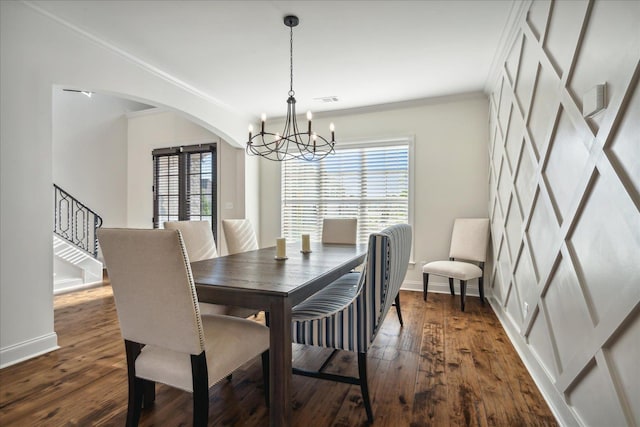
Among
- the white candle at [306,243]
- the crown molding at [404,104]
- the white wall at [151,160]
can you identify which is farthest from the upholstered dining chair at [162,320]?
the crown molding at [404,104]

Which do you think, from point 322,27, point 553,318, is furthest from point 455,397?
point 322,27

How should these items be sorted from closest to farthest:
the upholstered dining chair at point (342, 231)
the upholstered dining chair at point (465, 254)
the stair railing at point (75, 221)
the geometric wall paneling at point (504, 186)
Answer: the geometric wall paneling at point (504, 186)
the upholstered dining chair at point (465, 254)
the upholstered dining chair at point (342, 231)
the stair railing at point (75, 221)

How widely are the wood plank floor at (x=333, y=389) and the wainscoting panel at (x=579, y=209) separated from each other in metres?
0.26

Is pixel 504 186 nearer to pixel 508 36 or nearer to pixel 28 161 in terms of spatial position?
pixel 508 36

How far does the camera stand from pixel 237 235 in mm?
3109

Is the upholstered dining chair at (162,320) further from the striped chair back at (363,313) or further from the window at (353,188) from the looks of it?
the window at (353,188)

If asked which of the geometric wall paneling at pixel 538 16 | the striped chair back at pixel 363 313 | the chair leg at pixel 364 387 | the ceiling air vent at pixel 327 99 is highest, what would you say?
the ceiling air vent at pixel 327 99

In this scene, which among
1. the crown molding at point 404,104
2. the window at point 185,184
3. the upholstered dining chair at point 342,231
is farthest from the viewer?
the window at point 185,184

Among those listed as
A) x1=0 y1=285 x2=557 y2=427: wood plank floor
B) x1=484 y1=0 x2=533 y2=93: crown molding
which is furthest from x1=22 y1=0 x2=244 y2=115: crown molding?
x1=484 y1=0 x2=533 y2=93: crown molding

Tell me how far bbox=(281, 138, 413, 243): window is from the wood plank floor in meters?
2.00

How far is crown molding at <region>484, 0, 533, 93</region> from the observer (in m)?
2.32

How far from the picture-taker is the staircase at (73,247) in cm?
460

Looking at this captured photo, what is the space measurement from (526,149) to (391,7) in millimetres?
1397

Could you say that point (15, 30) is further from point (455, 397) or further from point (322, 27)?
point (455, 397)
